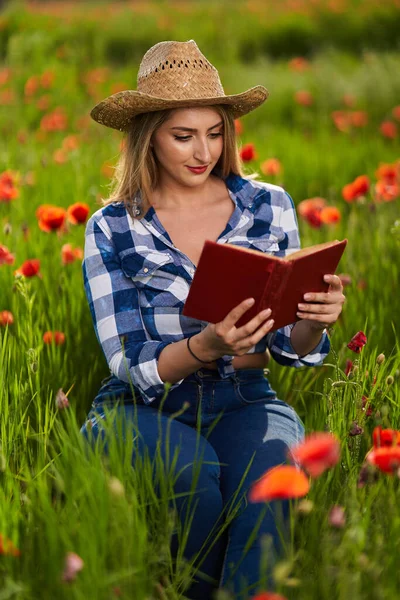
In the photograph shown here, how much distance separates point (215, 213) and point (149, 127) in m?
0.28

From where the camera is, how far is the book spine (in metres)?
1.60

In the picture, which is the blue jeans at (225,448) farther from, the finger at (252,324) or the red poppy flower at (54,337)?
the red poppy flower at (54,337)

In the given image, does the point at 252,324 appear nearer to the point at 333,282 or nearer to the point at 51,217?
the point at 333,282

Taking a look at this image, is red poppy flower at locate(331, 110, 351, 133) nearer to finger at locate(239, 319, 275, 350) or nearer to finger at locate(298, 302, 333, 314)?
finger at locate(298, 302, 333, 314)

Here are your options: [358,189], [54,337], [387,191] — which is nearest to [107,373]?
[54,337]

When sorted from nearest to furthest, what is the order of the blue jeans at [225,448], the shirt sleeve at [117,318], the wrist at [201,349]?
1. the blue jeans at [225,448]
2. the wrist at [201,349]
3. the shirt sleeve at [117,318]

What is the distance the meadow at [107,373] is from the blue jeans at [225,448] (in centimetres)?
7

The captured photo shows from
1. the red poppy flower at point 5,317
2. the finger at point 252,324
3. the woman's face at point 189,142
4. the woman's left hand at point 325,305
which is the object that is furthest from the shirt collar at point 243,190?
the red poppy flower at point 5,317

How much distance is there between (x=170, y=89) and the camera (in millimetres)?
2027

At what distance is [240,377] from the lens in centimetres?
204

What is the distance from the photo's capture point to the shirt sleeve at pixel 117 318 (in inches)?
75.7

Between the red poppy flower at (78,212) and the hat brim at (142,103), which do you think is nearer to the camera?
the hat brim at (142,103)

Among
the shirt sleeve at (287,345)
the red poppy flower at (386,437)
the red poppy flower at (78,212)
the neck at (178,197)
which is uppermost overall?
the neck at (178,197)

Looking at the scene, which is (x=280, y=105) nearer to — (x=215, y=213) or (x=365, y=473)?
(x=215, y=213)
